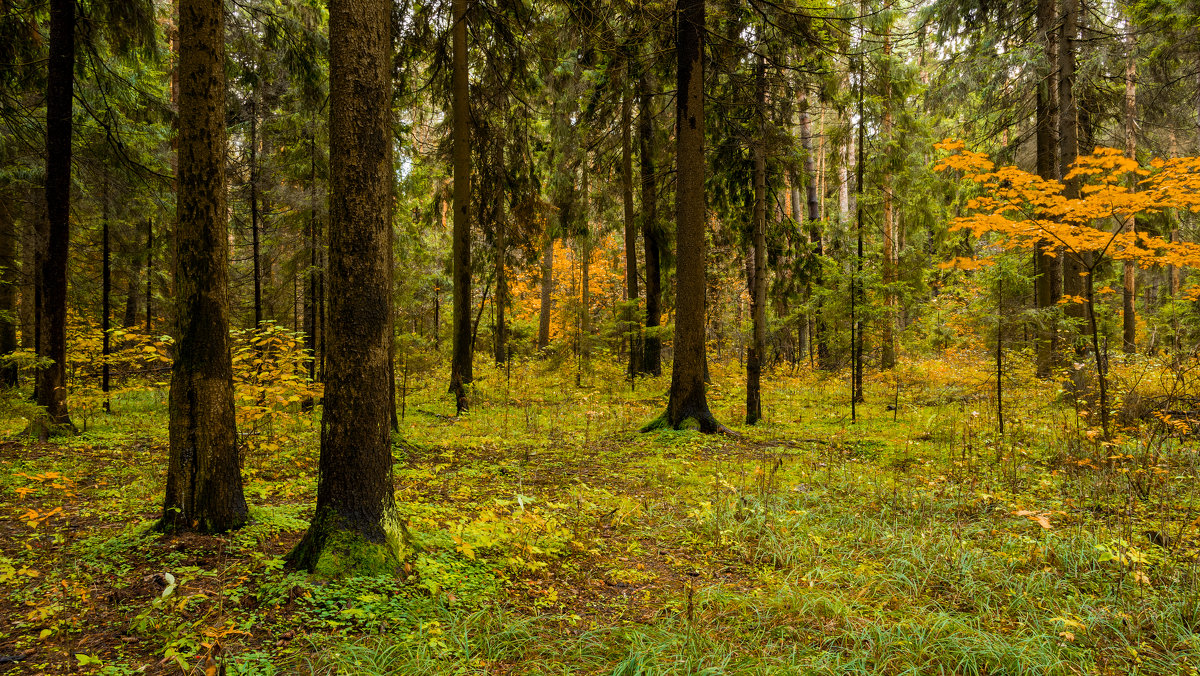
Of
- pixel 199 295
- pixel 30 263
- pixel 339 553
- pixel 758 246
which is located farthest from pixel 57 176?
pixel 758 246

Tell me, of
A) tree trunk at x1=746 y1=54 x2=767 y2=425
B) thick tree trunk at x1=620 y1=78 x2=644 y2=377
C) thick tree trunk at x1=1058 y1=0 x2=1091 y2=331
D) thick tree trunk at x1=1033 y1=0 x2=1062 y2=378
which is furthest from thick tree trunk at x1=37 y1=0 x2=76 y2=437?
thick tree trunk at x1=1033 y1=0 x2=1062 y2=378

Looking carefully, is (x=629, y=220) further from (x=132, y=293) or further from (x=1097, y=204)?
(x=132, y=293)

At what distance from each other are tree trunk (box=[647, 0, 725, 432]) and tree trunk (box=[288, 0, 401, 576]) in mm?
5927

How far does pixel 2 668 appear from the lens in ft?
8.15

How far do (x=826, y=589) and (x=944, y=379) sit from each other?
13.7 m

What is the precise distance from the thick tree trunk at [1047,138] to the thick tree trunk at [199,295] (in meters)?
13.2

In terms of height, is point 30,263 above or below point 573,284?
below

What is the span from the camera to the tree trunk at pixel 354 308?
3477 millimetres

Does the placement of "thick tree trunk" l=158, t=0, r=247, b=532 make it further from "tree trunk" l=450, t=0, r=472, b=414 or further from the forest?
Result: "tree trunk" l=450, t=0, r=472, b=414

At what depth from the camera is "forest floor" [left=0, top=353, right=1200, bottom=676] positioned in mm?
2787

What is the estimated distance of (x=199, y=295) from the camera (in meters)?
3.91

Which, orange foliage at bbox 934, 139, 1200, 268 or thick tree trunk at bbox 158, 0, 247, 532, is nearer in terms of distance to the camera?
thick tree trunk at bbox 158, 0, 247, 532

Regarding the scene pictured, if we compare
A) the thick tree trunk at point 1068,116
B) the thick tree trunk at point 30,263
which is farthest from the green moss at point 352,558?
the thick tree trunk at point 1068,116

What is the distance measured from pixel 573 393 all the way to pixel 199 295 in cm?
967
